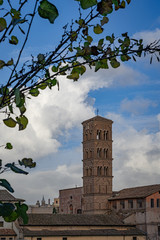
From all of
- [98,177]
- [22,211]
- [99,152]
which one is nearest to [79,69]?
[22,211]

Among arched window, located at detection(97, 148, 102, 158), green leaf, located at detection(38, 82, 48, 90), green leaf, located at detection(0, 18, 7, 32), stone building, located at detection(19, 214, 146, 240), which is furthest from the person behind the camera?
arched window, located at detection(97, 148, 102, 158)

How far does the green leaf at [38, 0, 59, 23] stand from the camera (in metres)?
2.69

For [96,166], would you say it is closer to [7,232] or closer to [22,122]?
[7,232]

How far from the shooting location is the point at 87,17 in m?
3.40

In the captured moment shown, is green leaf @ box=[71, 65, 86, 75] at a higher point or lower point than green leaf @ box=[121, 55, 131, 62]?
lower

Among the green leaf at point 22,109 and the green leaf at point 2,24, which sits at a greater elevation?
the green leaf at point 2,24

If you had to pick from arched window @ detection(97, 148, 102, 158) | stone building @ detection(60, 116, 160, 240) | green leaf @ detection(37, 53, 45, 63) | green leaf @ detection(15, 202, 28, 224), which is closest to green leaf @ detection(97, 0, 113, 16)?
green leaf @ detection(37, 53, 45, 63)

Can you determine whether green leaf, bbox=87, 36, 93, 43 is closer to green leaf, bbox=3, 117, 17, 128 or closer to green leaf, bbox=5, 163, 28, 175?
green leaf, bbox=3, 117, 17, 128

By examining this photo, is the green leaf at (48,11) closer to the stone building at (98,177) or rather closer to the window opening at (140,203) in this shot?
the window opening at (140,203)

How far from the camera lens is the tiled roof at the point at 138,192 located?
Answer: 163ft

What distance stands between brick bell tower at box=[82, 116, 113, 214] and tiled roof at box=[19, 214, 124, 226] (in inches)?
289

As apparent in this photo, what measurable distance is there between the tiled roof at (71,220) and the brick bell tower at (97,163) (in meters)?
7.33

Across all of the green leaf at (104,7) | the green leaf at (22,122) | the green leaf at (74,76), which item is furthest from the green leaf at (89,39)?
the green leaf at (22,122)

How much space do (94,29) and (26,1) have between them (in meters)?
0.62
